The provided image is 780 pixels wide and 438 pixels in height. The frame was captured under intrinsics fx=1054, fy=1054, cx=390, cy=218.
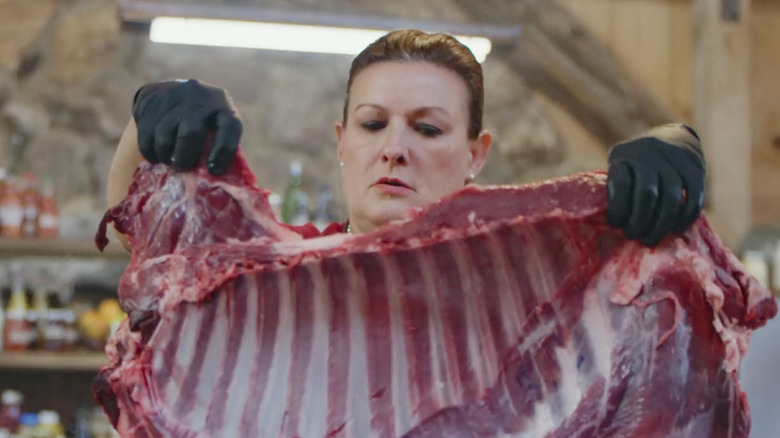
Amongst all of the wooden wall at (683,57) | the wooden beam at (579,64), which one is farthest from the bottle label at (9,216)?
the wooden wall at (683,57)

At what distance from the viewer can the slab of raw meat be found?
112cm

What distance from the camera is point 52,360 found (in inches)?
142

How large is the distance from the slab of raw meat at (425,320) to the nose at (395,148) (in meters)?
0.22

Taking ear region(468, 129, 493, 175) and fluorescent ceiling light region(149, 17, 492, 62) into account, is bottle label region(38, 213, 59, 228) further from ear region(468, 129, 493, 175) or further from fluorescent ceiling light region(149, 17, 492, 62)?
ear region(468, 129, 493, 175)

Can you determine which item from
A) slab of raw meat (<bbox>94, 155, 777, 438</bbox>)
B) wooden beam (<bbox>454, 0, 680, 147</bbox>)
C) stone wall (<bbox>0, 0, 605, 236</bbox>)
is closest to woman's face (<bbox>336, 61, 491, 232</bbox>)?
slab of raw meat (<bbox>94, 155, 777, 438</bbox>)

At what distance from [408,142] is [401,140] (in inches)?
0.4

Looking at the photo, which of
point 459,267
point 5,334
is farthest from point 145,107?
point 5,334

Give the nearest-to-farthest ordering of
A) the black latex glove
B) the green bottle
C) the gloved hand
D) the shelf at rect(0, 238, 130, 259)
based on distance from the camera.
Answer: the gloved hand, the black latex glove, the shelf at rect(0, 238, 130, 259), the green bottle

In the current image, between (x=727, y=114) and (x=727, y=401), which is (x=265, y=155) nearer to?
(x=727, y=114)

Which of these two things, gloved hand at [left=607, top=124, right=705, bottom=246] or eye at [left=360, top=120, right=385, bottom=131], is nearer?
gloved hand at [left=607, top=124, right=705, bottom=246]

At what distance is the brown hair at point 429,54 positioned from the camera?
5.12ft

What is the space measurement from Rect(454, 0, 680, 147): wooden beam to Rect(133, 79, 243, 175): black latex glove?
3.14 m

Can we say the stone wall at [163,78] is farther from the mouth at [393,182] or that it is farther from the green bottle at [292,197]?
the mouth at [393,182]

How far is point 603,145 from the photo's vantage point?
14.5 ft
